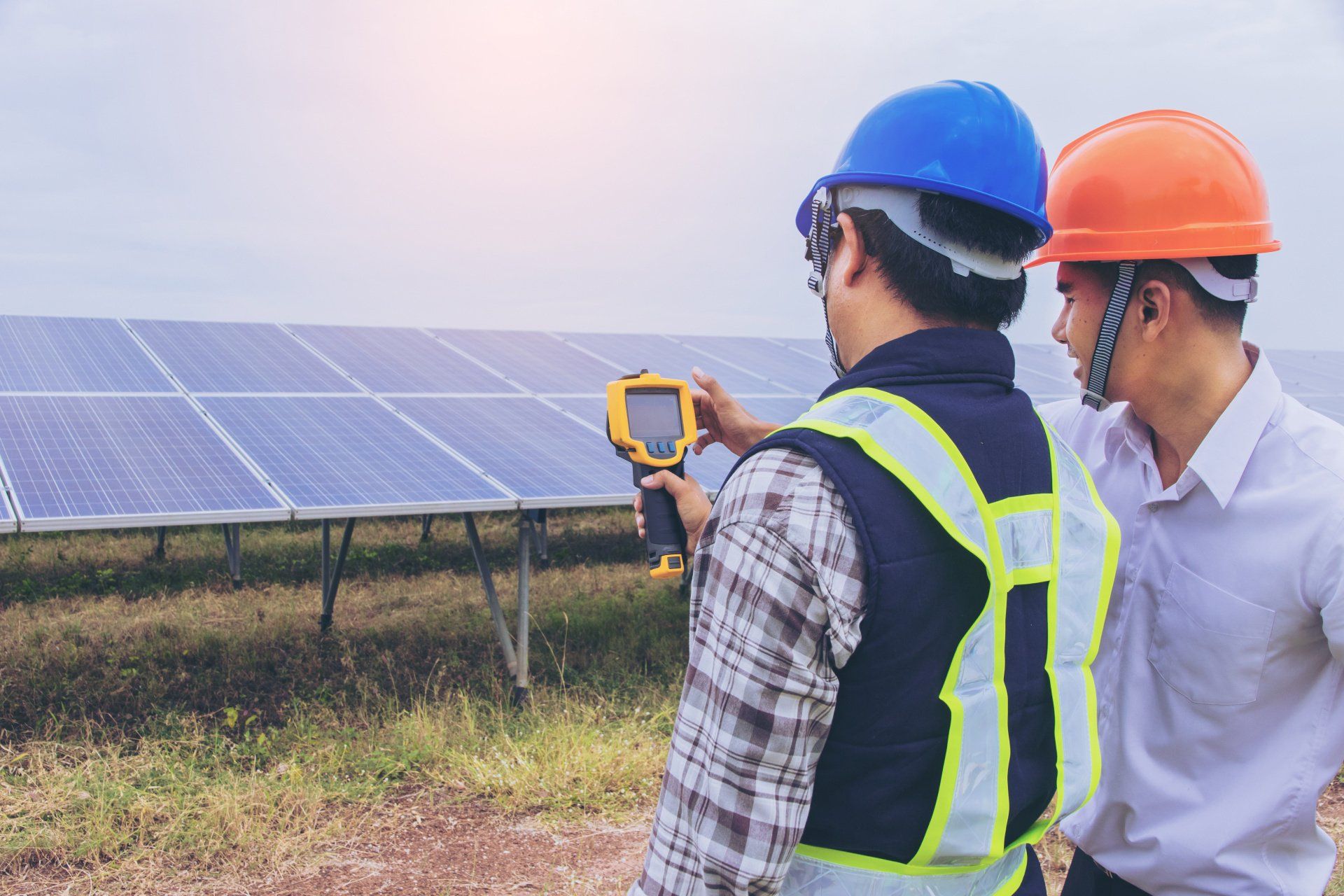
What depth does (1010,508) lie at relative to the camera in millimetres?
1396

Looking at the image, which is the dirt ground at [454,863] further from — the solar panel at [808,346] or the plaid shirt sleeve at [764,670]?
the solar panel at [808,346]

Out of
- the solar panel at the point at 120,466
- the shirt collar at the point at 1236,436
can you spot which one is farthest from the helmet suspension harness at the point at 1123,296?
the solar panel at the point at 120,466

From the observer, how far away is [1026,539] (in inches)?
55.7

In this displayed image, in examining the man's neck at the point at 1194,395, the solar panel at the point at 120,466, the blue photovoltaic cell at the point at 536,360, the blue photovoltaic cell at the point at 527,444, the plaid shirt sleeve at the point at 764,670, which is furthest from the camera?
the blue photovoltaic cell at the point at 536,360

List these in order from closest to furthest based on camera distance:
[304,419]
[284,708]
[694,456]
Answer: [284,708] → [304,419] → [694,456]

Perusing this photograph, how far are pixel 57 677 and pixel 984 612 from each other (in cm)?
692

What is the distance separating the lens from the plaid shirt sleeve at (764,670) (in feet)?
3.96

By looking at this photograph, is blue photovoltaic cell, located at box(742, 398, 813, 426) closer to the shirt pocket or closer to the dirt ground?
the dirt ground

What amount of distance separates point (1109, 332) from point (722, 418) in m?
0.81

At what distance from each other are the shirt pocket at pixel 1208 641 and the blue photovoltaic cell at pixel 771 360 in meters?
8.00

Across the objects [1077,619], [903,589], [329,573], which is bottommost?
[329,573]

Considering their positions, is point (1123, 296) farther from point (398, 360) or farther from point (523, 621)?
point (398, 360)

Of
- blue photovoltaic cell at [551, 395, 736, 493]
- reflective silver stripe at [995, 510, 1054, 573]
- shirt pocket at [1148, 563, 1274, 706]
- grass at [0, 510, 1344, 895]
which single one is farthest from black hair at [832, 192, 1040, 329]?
blue photovoltaic cell at [551, 395, 736, 493]

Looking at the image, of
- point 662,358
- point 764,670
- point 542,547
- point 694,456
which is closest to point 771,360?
point 662,358
